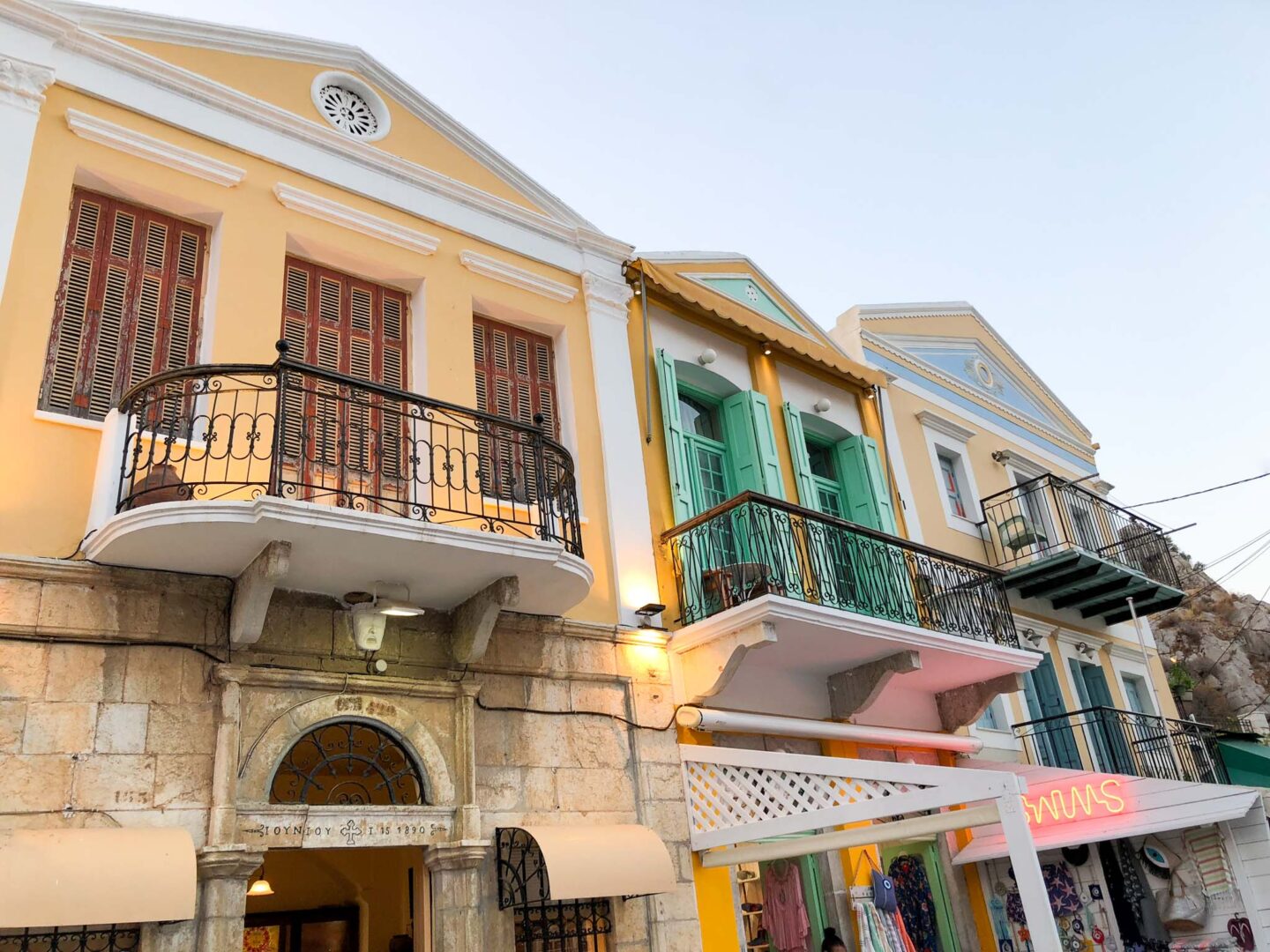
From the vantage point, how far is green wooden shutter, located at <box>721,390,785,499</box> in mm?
10570

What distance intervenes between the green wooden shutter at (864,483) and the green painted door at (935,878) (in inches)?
132

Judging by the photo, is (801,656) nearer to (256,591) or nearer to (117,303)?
(256,591)

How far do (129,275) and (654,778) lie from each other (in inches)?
215

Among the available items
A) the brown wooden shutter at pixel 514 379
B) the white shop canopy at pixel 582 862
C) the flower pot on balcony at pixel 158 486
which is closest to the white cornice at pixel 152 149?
the brown wooden shutter at pixel 514 379

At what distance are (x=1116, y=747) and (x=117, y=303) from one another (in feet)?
40.7

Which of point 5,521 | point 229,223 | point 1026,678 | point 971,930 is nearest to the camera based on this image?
point 5,521

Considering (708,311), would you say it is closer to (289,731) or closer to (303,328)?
(303,328)

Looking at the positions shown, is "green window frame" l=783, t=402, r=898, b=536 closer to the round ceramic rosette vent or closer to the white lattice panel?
the white lattice panel

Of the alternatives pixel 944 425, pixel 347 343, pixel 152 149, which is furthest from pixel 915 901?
pixel 152 149

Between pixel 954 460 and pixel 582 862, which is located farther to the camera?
pixel 954 460

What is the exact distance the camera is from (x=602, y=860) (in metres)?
7.00

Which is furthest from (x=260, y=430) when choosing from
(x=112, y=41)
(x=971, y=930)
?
(x=971, y=930)

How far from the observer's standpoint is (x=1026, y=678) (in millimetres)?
13305

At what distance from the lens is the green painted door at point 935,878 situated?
10273 mm
